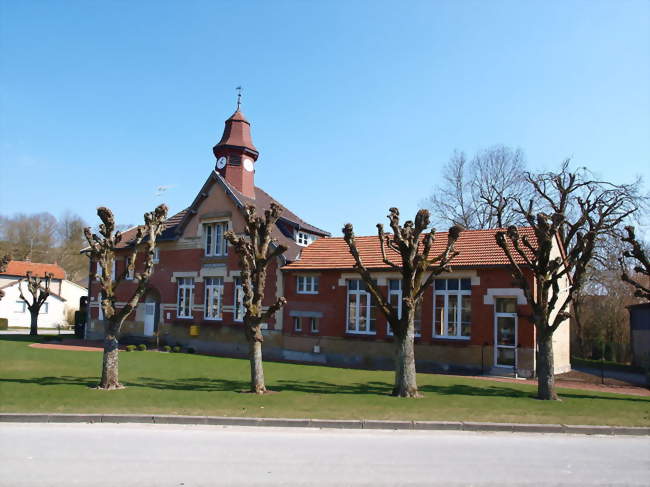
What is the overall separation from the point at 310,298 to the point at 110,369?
11760mm

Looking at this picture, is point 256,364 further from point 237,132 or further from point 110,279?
point 237,132

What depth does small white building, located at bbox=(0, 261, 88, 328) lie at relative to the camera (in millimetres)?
50688

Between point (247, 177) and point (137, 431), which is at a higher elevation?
point (247, 177)

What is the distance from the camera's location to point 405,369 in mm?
14273

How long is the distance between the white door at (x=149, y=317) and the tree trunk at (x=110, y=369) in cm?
1595

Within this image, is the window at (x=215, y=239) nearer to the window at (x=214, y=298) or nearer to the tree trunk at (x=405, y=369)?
the window at (x=214, y=298)

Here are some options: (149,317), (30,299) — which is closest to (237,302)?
(149,317)

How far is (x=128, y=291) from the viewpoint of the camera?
32.0 metres

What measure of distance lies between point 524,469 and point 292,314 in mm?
18160

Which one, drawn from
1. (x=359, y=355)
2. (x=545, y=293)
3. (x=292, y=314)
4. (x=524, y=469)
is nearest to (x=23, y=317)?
(x=292, y=314)

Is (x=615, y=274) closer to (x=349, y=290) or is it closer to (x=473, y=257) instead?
(x=473, y=257)

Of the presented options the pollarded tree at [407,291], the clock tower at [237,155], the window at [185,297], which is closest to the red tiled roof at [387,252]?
the pollarded tree at [407,291]

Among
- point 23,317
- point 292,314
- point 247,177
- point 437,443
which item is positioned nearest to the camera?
point 437,443

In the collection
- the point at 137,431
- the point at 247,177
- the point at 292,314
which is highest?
the point at 247,177
